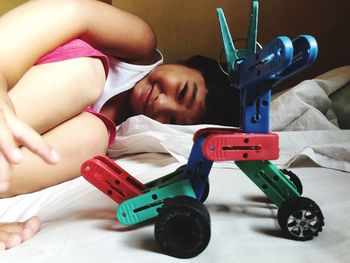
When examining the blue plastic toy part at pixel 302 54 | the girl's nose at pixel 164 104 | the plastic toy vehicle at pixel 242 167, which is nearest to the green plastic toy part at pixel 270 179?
the plastic toy vehicle at pixel 242 167

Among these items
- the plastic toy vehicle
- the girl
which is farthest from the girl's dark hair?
the plastic toy vehicle

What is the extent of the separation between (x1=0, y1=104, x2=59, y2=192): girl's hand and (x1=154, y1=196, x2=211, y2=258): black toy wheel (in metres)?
0.14

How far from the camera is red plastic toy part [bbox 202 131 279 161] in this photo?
0.51 metres

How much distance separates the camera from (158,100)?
1.10m

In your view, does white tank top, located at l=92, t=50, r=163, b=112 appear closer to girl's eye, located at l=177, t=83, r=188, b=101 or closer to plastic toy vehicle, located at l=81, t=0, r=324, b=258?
girl's eye, located at l=177, t=83, r=188, b=101

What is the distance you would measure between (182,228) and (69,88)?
40cm

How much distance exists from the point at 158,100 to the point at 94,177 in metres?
0.54

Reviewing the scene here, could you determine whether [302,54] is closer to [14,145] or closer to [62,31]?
[14,145]

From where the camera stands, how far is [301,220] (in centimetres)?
52

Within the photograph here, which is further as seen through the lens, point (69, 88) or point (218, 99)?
point (218, 99)

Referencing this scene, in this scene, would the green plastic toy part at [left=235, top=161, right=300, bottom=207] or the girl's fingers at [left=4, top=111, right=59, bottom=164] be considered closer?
the girl's fingers at [left=4, top=111, right=59, bottom=164]

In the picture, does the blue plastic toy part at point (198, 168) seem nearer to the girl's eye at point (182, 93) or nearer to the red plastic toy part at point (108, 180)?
the red plastic toy part at point (108, 180)

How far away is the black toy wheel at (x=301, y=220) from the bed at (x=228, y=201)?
0.5 inches

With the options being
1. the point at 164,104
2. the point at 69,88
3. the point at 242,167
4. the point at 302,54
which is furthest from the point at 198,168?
the point at 164,104
